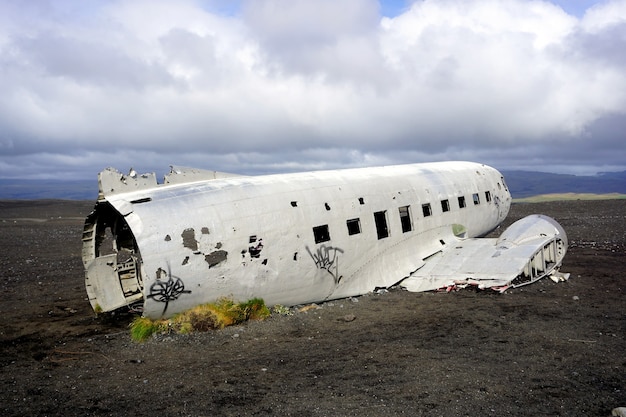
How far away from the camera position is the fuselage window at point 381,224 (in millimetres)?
15594

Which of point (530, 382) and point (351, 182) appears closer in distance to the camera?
point (530, 382)

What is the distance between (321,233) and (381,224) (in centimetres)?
279

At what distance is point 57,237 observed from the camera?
36.8m

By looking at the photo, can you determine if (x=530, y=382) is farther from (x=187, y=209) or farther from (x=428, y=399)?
(x=187, y=209)

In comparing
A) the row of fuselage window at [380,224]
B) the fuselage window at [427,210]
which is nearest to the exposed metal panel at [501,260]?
the fuselage window at [427,210]

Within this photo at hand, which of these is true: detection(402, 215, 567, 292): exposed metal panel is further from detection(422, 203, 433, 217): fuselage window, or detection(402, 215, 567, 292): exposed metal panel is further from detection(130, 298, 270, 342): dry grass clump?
detection(130, 298, 270, 342): dry grass clump

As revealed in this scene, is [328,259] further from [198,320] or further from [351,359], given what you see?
[198,320]

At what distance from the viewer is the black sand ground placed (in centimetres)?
834

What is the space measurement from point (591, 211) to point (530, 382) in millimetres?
44653

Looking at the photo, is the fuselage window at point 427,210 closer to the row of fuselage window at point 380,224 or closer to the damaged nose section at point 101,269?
the row of fuselage window at point 380,224

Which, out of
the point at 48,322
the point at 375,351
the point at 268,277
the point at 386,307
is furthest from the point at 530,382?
the point at 48,322

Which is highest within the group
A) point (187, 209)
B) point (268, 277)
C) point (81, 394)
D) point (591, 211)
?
point (187, 209)

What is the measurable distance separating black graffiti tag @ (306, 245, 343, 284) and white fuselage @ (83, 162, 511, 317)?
0.03 m

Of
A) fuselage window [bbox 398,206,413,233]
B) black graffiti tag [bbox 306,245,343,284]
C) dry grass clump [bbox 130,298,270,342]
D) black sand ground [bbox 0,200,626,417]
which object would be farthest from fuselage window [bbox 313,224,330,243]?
fuselage window [bbox 398,206,413,233]
